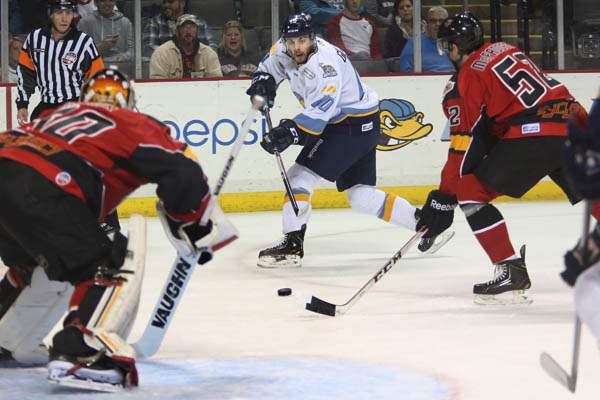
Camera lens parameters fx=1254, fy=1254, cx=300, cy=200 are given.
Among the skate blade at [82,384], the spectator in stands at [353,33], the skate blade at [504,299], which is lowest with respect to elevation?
the skate blade at [504,299]

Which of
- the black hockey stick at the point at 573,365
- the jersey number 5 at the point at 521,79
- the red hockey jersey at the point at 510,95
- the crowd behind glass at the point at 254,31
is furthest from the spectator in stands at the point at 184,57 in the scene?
the black hockey stick at the point at 573,365

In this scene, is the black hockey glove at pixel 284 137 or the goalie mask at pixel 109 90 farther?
the black hockey glove at pixel 284 137

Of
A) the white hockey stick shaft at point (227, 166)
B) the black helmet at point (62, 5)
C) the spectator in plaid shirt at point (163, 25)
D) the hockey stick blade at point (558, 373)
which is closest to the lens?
the hockey stick blade at point (558, 373)

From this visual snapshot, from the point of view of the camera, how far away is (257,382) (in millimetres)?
3238

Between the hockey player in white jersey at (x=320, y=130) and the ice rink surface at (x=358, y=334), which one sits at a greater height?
the hockey player in white jersey at (x=320, y=130)

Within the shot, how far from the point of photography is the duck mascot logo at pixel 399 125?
24.9ft

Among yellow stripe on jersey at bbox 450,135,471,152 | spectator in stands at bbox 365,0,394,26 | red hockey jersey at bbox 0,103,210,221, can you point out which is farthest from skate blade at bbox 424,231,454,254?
red hockey jersey at bbox 0,103,210,221

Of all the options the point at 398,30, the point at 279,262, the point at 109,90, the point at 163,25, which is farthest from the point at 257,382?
the point at 398,30

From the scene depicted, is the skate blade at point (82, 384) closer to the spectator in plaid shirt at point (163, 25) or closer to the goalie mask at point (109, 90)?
the goalie mask at point (109, 90)

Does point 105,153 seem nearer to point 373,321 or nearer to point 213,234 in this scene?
point 213,234

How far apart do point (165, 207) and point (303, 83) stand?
2.59 meters

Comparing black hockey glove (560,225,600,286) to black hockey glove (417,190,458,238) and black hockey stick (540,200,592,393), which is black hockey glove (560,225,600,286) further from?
black hockey glove (417,190,458,238)

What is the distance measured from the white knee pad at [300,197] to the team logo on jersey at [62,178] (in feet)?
8.81

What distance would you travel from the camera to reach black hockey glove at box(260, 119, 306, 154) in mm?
5488
